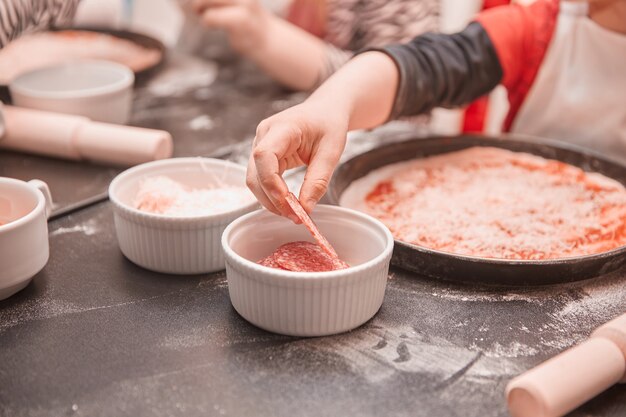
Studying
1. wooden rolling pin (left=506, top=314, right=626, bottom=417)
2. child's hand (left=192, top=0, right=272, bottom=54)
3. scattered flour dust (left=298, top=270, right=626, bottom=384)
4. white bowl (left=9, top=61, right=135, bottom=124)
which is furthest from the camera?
child's hand (left=192, top=0, right=272, bottom=54)

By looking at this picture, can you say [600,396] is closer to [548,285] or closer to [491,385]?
[491,385]

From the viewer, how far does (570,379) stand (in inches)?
30.0

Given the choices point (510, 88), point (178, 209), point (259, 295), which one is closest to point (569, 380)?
point (259, 295)

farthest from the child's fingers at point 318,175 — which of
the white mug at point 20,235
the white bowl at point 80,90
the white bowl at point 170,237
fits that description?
the white bowl at point 80,90

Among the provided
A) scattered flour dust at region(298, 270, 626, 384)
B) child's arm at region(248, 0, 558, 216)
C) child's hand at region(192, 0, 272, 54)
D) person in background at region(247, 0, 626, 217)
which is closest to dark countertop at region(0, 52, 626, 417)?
scattered flour dust at region(298, 270, 626, 384)

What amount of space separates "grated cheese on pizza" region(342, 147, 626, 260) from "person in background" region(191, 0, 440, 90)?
0.64 metres

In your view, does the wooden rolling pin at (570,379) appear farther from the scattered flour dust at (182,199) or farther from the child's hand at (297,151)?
the scattered flour dust at (182,199)

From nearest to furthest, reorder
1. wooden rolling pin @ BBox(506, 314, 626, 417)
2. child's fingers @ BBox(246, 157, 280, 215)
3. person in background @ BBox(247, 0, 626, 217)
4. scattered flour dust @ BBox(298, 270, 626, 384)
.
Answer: wooden rolling pin @ BBox(506, 314, 626, 417) < scattered flour dust @ BBox(298, 270, 626, 384) < child's fingers @ BBox(246, 157, 280, 215) < person in background @ BBox(247, 0, 626, 217)

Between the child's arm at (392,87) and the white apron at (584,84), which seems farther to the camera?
the white apron at (584,84)

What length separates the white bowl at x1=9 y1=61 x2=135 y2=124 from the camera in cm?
158

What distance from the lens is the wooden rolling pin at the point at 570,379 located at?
0.74 metres

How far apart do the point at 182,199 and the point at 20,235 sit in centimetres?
27

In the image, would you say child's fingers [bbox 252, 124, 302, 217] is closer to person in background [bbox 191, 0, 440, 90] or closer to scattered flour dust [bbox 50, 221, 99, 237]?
scattered flour dust [bbox 50, 221, 99, 237]

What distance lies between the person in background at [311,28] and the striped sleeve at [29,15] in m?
0.40
